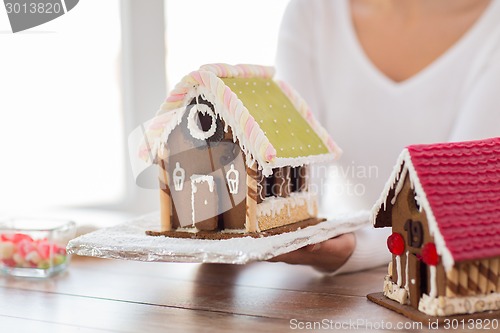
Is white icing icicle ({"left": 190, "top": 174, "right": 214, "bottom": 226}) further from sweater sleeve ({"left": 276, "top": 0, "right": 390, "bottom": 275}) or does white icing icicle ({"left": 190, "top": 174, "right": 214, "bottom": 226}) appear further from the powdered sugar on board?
sweater sleeve ({"left": 276, "top": 0, "right": 390, "bottom": 275})

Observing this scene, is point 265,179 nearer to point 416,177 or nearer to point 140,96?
point 416,177

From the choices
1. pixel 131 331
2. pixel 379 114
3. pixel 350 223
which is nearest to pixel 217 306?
pixel 131 331

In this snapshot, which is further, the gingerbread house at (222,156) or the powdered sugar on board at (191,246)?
the gingerbread house at (222,156)

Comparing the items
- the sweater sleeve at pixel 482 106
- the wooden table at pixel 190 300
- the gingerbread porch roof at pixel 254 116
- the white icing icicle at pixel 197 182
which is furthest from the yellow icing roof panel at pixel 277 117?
the sweater sleeve at pixel 482 106

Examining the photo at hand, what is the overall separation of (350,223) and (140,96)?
3.73 feet

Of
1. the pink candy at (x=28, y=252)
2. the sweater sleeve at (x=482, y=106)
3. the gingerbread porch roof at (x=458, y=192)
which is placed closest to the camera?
the gingerbread porch roof at (x=458, y=192)

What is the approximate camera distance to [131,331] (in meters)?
0.93

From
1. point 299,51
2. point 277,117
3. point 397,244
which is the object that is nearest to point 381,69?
point 299,51

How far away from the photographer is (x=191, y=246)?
3.38 feet

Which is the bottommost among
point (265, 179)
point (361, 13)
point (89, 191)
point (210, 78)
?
point (89, 191)

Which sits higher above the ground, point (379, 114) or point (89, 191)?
point (379, 114)

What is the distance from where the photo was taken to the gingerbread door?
114 centimetres

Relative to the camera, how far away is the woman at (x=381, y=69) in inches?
62.9

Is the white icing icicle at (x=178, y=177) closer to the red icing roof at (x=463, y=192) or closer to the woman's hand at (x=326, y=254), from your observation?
the woman's hand at (x=326, y=254)
